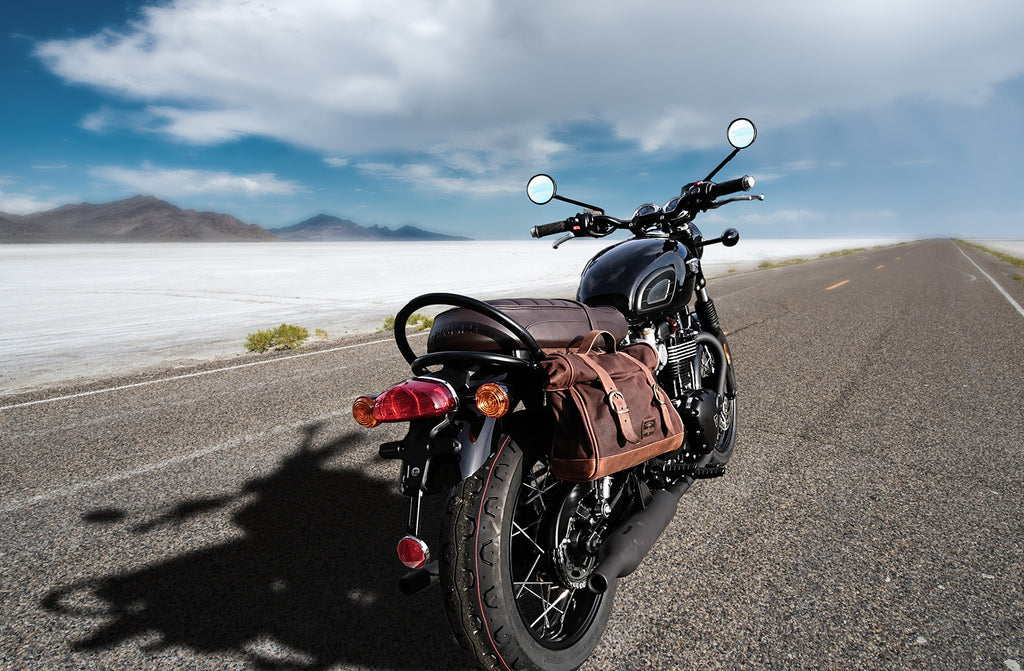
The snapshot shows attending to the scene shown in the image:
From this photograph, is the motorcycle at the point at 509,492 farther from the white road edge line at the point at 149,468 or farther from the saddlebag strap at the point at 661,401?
the white road edge line at the point at 149,468

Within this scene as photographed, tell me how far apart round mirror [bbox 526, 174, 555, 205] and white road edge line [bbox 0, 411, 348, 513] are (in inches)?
94.2

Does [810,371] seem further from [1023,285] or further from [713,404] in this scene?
[1023,285]

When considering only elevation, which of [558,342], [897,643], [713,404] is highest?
[558,342]

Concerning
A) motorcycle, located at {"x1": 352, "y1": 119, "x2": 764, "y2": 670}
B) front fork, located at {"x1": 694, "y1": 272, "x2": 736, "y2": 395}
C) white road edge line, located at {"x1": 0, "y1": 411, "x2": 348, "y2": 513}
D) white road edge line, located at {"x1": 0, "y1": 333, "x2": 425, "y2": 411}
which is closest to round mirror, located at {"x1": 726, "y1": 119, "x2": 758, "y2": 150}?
front fork, located at {"x1": 694, "y1": 272, "x2": 736, "y2": 395}

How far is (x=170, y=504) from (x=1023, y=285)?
2004 centimetres

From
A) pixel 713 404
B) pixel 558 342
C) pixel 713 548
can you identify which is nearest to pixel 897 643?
pixel 713 548

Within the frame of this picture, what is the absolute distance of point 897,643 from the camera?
194cm

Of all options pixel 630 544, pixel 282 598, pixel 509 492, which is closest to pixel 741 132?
pixel 630 544

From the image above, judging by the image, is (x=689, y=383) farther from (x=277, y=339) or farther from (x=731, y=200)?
(x=277, y=339)

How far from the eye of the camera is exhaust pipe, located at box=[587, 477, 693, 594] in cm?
182

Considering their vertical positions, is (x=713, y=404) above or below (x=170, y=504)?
above

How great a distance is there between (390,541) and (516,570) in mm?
1037

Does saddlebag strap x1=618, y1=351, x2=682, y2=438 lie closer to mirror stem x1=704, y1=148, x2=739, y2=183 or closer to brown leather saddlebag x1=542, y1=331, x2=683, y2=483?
brown leather saddlebag x1=542, y1=331, x2=683, y2=483

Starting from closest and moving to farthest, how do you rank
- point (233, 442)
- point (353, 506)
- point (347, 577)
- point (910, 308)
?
point (347, 577), point (353, 506), point (233, 442), point (910, 308)
